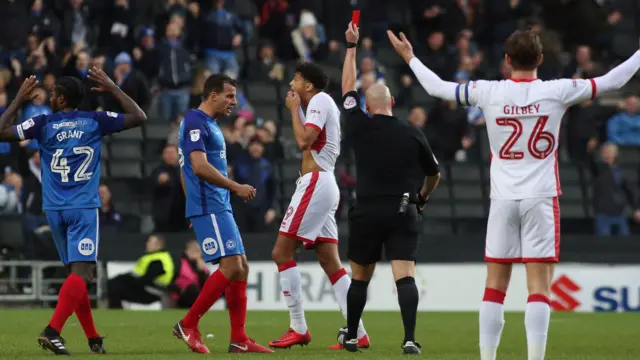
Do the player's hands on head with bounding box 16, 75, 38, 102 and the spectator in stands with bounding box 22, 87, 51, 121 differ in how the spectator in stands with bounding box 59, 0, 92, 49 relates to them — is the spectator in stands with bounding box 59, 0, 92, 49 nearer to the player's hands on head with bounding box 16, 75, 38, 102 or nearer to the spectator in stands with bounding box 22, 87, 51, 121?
the spectator in stands with bounding box 22, 87, 51, 121

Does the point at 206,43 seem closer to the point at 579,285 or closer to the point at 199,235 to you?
the point at 579,285

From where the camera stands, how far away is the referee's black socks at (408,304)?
416 inches

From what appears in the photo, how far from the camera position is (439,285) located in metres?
19.7

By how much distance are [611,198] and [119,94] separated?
12033 millimetres

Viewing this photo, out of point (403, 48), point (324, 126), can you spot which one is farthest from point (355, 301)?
point (403, 48)

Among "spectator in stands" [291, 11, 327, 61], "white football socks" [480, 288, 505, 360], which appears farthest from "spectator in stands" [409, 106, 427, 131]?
"white football socks" [480, 288, 505, 360]

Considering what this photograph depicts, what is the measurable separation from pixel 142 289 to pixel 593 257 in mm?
6622

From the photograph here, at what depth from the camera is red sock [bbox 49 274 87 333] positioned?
1050 centimetres

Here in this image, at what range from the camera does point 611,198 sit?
69.3 ft

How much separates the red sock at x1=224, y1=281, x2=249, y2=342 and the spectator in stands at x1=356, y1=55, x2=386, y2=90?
1164 centimetres

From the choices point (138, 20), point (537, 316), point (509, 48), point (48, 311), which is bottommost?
point (48, 311)

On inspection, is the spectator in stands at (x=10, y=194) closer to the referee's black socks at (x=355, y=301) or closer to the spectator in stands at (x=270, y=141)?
the spectator in stands at (x=270, y=141)

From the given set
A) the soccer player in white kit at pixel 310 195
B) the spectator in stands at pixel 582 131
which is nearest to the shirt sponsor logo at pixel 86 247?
the soccer player in white kit at pixel 310 195

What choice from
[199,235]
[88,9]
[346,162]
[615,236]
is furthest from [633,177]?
[199,235]
